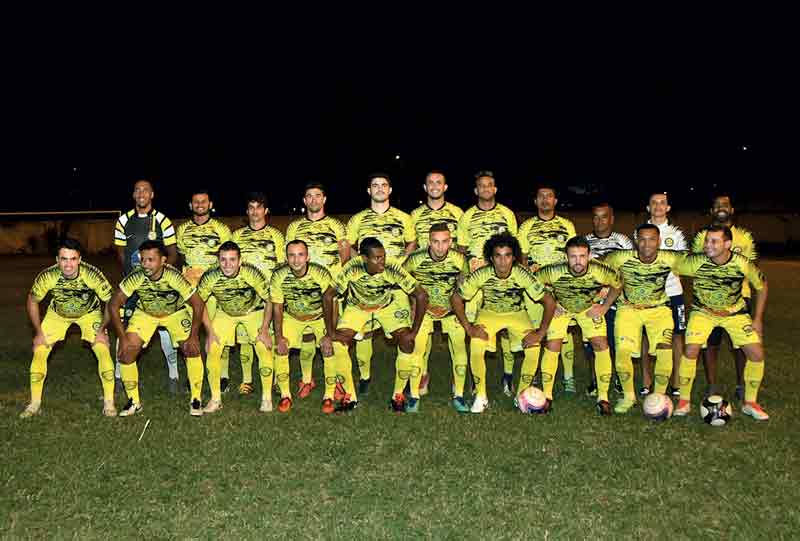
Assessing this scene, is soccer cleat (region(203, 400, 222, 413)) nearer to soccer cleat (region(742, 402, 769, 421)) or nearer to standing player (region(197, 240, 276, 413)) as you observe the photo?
standing player (region(197, 240, 276, 413))

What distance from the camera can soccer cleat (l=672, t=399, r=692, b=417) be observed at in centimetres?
652

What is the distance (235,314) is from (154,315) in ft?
2.38

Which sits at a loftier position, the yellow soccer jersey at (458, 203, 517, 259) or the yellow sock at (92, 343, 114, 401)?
the yellow soccer jersey at (458, 203, 517, 259)

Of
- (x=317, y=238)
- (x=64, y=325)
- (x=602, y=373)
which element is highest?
(x=317, y=238)

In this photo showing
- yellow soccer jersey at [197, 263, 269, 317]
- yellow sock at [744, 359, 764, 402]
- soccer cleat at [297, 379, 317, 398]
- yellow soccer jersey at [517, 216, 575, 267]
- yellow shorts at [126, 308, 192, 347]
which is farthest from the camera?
yellow soccer jersey at [517, 216, 575, 267]

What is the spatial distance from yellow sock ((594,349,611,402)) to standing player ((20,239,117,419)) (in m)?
4.25

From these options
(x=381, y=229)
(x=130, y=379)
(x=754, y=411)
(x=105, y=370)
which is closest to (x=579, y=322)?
(x=754, y=411)

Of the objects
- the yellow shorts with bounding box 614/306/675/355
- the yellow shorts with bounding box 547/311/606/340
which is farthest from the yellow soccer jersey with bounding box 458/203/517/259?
the yellow shorts with bounding box 614/306/675/355

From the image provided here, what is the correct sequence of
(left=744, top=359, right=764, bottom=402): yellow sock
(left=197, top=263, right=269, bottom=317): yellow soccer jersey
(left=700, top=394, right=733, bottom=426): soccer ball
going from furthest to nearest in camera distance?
(left=197, top=263, right=269, bottom=317): yellow soccer jersey → (left=744, top=359, right=764, bottom=402): yellow sock → (left=700, top=394, right=733, bottom=426): soccer ball

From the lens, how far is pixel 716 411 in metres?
6.27

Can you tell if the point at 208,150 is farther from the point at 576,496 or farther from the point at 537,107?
the point at 576,496

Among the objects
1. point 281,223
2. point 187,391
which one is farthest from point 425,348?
point 281,223

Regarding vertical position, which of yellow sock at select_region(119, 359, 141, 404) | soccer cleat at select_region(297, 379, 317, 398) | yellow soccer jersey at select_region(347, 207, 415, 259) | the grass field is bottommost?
the grass field

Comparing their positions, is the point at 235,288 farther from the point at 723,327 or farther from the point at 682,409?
the point at 723,327
